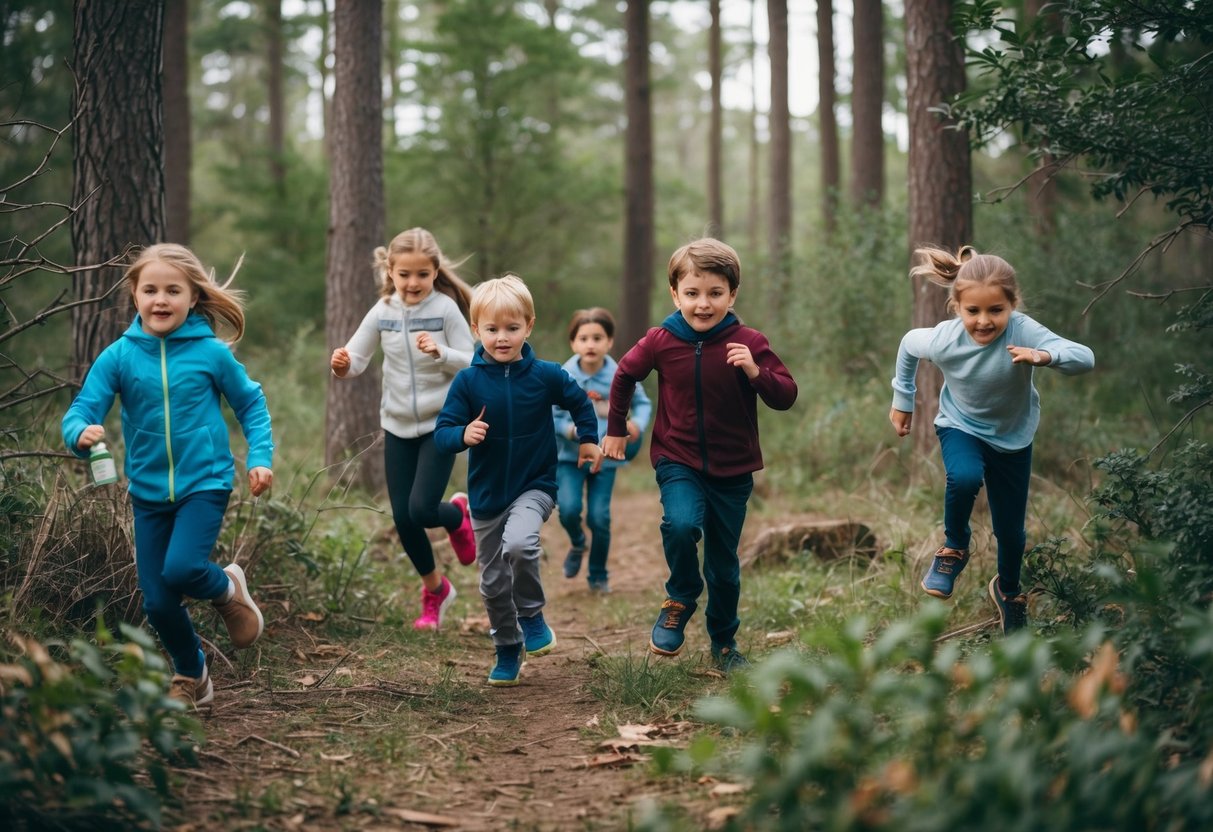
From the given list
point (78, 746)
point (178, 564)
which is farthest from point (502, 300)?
point (78, 746)

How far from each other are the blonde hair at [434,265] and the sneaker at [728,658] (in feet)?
8.34

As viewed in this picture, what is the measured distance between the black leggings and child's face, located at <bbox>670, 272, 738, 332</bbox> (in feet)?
5.74

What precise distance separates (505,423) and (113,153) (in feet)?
10.9

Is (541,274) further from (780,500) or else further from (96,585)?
(96,585)

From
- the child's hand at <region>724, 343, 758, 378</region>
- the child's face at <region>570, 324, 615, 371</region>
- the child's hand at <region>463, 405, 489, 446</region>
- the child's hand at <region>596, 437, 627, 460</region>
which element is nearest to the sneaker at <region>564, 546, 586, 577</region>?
the child's face at <region>570, 324, 615, 371</region>

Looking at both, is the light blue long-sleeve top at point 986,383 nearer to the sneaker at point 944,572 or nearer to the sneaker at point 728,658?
the sneaker at point 944,572

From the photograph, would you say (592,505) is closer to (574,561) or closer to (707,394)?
(574,561)

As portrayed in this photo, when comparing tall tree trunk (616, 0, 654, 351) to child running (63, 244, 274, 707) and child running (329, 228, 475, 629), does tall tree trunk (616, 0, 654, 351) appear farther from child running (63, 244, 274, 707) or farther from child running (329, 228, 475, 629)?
child running (63, 244, 274, 707)

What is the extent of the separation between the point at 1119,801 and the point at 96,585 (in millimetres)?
4643

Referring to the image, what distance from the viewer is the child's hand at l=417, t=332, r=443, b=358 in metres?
5.84

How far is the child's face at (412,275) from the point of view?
20.1 feet

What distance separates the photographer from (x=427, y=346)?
5.84 m

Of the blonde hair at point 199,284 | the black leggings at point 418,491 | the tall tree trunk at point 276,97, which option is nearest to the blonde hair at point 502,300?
the black leggings at point 418,491

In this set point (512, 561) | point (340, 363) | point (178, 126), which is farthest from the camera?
point (178, 126)
